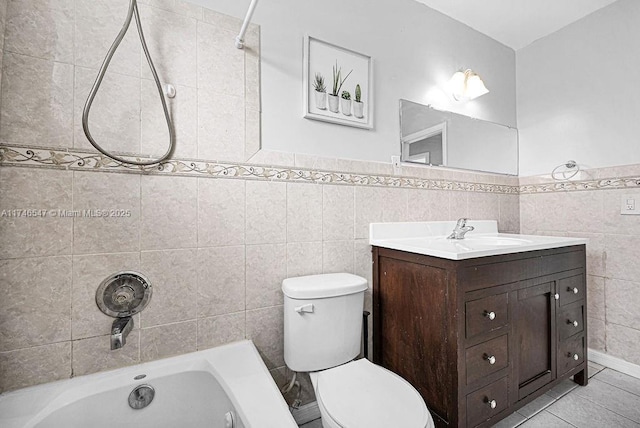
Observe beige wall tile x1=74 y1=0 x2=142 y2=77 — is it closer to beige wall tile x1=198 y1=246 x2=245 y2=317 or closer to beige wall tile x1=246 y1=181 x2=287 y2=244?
beige wall tile x1=246 y1=181 x2=287 y2=244

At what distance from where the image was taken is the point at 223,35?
4.18 feet

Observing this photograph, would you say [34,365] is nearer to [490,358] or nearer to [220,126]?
[220,126]

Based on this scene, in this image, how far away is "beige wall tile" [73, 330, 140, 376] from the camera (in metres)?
1.03

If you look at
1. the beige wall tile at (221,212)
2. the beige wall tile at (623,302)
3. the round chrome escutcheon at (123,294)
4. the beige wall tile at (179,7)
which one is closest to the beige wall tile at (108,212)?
the round chrome escutcheon at (123,294)

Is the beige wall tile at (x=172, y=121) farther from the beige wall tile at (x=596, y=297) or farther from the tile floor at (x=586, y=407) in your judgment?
the beige wall tile at (x=596, y=297)

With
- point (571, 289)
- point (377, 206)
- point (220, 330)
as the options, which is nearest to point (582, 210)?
point (571, 289)

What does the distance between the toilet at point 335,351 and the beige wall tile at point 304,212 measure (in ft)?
0.70

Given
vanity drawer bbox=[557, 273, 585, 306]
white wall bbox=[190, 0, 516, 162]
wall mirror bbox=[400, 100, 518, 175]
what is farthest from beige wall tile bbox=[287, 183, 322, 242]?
vanity drawer bbox=[557, 273, 585, 306]

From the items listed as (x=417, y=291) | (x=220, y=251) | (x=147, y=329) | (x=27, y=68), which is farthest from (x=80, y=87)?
(x=417, y=291)

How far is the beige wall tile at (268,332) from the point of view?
131 cm

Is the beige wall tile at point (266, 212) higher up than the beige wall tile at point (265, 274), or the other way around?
the beige wall tile at point (266, 212)

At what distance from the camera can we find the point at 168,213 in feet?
3.80

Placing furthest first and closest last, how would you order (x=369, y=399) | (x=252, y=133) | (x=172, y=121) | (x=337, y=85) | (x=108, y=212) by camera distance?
(x=337, y=85) → (x=252, y=133) → (x=172, y=121) → (x=108, y=212) → (x=369, y=399)

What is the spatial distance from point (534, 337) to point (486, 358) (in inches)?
16.7
